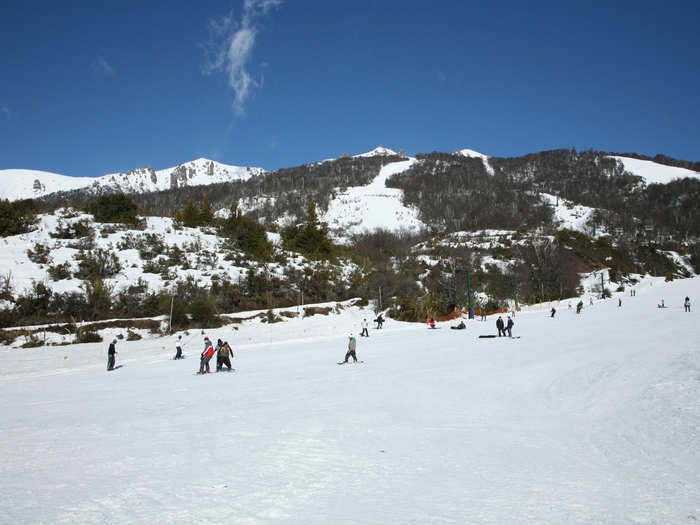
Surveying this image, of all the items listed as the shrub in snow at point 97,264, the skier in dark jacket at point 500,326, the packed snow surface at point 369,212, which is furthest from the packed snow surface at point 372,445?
the packed snow surface at point 369,212

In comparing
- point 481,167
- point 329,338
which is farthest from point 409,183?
point 329,338

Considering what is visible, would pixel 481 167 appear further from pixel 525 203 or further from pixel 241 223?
pixel 241 223

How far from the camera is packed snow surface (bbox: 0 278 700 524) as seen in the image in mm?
4027

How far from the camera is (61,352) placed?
66.0 ft

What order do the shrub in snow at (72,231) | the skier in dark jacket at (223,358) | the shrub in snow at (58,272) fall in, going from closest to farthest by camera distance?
1. the skier in dark jacket at (223,358)
2. the shrub in snow at (58,272)
3. the shrub in snow at (72,231)

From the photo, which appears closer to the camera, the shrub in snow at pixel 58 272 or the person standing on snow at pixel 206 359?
the person standing on snow at pixel 206 359

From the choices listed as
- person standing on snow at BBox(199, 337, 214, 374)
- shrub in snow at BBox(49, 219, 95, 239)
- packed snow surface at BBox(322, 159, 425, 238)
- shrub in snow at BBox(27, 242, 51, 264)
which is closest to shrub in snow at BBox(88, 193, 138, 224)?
shrub in snow at BBox(49, 219, 95, 239)

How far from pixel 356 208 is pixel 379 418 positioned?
129 metres

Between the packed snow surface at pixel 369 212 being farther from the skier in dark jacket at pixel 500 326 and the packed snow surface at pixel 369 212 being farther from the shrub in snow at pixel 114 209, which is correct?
the skier in dark jacket at pixel 500 326

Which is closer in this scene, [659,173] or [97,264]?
[97,264]

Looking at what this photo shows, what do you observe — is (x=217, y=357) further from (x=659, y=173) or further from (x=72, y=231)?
(x=659, y=173)

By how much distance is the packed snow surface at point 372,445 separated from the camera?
4.03 meters

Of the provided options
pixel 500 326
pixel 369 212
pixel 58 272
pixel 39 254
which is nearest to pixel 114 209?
pixel 39 254

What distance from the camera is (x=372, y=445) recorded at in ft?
19.9
